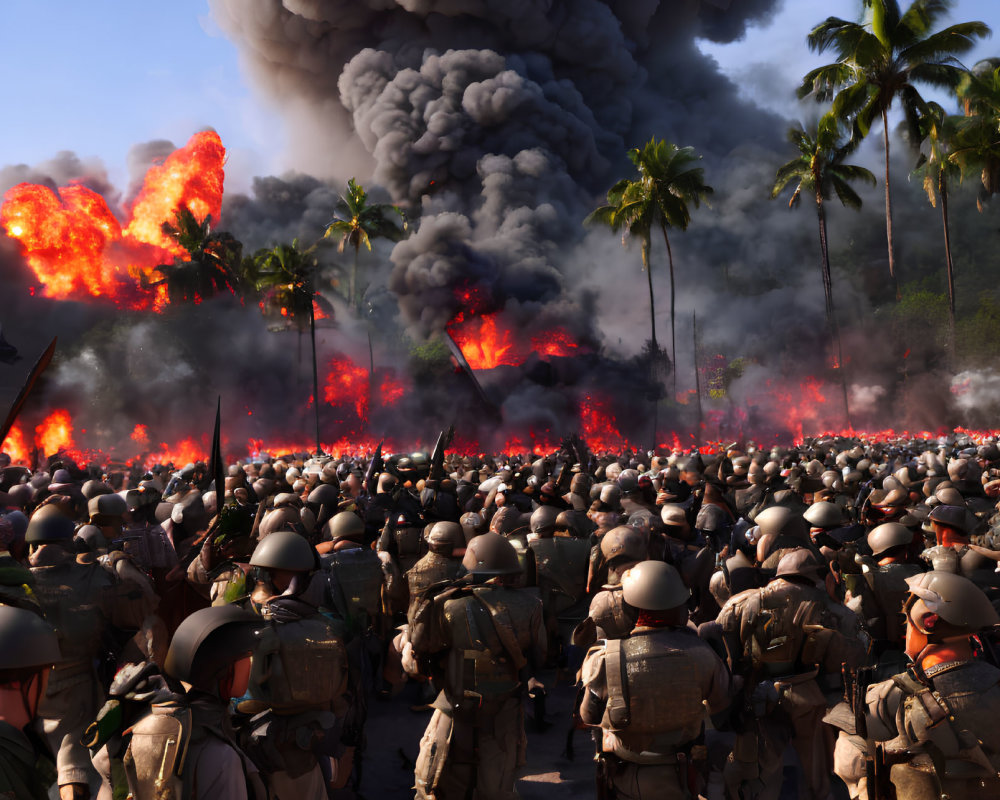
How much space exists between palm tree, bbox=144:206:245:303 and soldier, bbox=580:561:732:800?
55.0 m

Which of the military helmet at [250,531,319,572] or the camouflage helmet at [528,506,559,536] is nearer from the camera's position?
the military helmet at [250,531,319,572]

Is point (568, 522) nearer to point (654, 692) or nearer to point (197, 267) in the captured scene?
point (654, 692)

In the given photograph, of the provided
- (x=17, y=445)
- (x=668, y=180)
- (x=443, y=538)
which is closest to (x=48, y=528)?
(x=443, y=538)

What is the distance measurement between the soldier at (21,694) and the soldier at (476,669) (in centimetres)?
237

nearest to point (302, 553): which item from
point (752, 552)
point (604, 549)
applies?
point (604, 549)

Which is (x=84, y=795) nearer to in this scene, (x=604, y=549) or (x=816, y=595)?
(x=604, y=549)

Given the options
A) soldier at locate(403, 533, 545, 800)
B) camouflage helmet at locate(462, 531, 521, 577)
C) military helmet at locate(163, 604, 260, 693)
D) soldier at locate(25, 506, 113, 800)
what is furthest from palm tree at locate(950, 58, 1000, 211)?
military helmet at locate(163, 604, 260, 693)

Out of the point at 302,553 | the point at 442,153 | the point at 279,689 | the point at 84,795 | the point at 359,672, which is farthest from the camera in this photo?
the point at 442,153

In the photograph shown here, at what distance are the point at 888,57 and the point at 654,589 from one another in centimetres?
4213

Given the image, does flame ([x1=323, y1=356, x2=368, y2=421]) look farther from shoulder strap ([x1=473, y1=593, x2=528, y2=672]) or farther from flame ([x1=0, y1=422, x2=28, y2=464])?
shoulder strap ([x1=473, y1=593, x2=528, y2=672])

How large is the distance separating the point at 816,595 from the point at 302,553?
130 inches

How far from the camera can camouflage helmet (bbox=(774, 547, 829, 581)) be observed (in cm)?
515

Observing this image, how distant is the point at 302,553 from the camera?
182 inches

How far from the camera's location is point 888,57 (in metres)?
37.8
